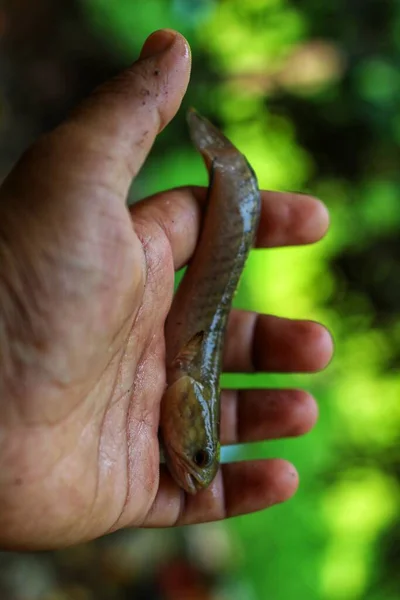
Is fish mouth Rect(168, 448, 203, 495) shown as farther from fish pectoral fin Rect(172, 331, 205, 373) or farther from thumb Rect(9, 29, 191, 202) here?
thumb Rect(9, 29, 191, 202)

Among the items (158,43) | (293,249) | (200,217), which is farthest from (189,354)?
(293,249)

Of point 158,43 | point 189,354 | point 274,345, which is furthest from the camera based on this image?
point 274,345

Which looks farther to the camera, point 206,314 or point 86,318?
point 206,314

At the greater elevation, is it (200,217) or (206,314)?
(200,217)

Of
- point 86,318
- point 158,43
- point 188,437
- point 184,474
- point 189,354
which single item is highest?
point 158,43

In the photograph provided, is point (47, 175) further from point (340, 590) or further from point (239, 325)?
point (340, 590)

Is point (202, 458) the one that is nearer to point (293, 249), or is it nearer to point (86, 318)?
point (86, 318)

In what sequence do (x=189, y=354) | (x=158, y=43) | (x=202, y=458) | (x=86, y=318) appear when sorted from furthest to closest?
(x=189, y=354) → (x=202, y=458) → (x=158, y=43) → (x=86, y=318)

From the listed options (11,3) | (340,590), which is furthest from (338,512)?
(11,3)
